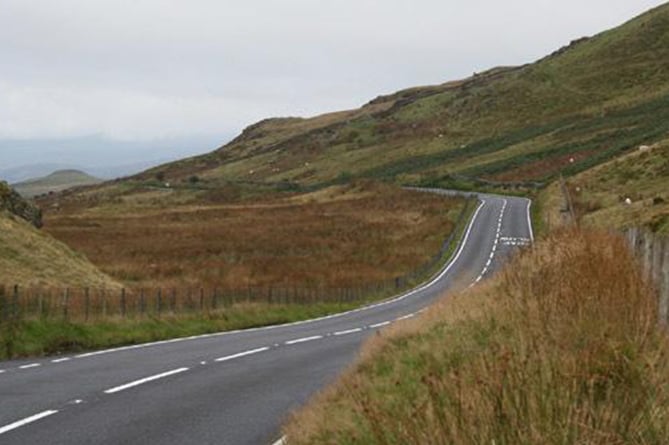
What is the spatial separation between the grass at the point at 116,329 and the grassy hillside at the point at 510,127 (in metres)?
72.2

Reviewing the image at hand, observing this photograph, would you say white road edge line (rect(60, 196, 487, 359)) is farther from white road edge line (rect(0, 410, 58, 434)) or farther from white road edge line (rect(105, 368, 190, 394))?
white road edge line (rect(0, 410, 58, 434))

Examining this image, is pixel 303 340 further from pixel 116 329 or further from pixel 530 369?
pixel 530 369

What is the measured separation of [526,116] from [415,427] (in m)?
157

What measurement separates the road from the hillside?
1038cm

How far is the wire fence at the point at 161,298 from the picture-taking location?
2227 cm

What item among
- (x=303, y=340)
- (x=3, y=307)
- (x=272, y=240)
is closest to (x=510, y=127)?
(x=272, y=240)

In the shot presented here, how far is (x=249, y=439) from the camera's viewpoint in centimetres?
1010

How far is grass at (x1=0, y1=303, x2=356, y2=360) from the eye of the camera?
1917 cm

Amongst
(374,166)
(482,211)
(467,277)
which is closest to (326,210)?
(482,211)

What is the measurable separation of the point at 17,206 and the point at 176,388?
30.3 m

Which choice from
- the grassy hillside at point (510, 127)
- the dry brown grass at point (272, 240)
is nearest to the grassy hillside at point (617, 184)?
the dry brown grass at point (272, 240)

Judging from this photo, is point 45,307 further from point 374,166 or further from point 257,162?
point 257,162

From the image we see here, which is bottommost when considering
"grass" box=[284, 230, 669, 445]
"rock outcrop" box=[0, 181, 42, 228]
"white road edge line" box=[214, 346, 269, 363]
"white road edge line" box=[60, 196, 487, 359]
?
"white road edge line" box=[60, 196, 487, 359]

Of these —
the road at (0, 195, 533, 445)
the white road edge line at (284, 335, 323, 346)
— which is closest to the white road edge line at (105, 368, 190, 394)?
the road at (0, 195, 533, 445)
